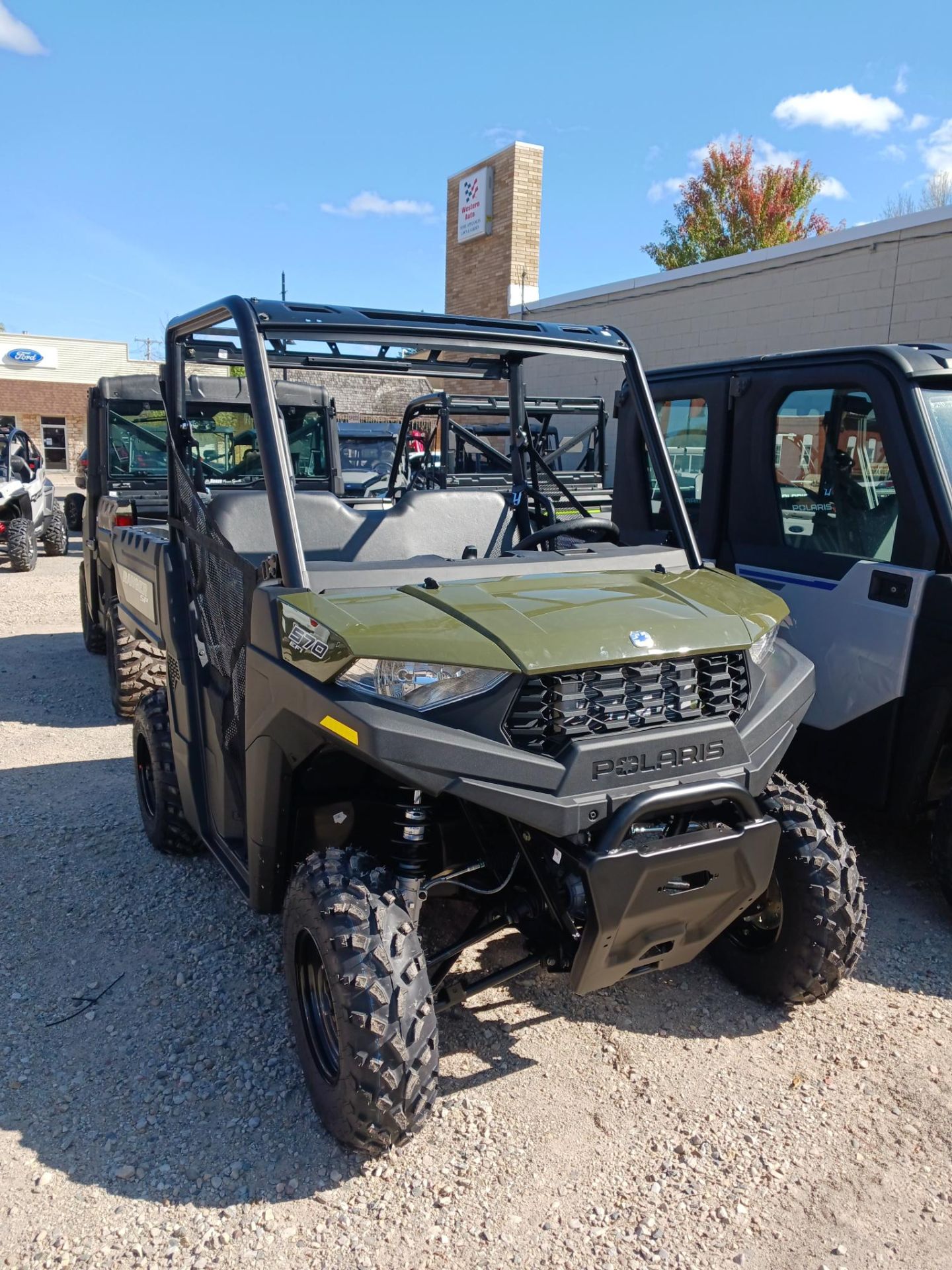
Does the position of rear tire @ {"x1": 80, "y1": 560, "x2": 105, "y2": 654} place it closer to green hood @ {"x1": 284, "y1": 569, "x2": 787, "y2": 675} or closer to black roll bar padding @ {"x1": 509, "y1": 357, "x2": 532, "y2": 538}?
black roll bar padding @ {"x1": 509, "y1": 357, "x2": 532, "y2": 538}

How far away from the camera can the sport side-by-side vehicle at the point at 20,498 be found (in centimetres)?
1232

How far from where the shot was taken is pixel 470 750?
220 centimetres

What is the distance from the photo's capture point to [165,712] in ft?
13.2

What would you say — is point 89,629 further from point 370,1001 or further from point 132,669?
point 370,1001

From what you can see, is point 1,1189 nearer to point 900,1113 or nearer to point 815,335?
point 900,1113

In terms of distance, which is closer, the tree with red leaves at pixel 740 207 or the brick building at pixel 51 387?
the tree with red leaves at pixel 740 207

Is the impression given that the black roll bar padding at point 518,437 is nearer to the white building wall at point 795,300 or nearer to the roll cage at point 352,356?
the roll cage at point 352,356

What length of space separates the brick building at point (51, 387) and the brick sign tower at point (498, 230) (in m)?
19.6

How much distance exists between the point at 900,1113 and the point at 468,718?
5.53 feet

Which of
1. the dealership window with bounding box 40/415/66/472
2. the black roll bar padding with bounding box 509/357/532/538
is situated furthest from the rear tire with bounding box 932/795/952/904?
the dealership window with bounding box 40/415/66/472

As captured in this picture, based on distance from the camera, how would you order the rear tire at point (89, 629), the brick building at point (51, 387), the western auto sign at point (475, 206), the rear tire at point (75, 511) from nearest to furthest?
the rear tire at point (89, 629), the rear tire at point (75, 511), the western auto sign at point (475, 206), the brick building at point (51, 387)

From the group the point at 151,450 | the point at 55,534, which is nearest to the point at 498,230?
the point at 55,534

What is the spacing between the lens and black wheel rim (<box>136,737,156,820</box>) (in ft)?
13.6

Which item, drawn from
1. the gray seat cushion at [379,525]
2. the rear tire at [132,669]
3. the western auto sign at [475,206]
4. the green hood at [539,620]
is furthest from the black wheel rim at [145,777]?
the western auto sign at [475,206]
